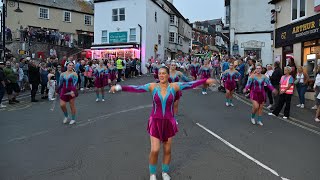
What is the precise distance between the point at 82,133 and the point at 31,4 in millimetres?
39692

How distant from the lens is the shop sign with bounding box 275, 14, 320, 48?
17.9m

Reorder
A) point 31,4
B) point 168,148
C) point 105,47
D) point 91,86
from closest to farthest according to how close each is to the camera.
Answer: point 168,148
point 91,86
point 105,47
point 31,4

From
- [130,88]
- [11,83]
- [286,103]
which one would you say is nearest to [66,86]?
[130,88]

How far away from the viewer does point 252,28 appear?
3819cm

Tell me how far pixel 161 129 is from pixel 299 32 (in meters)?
16.1

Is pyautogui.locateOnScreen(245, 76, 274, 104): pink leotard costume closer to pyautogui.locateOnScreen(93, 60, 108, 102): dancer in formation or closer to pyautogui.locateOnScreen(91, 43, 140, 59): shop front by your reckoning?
pyautogui.locateOnScreen(93, 60, 108, 102): dancer in formation

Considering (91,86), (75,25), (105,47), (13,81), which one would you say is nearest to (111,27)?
(105,47)

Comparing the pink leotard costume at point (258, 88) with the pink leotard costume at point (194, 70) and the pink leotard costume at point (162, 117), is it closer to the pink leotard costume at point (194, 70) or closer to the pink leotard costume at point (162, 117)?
the pink leotard costume at point (162, 117)

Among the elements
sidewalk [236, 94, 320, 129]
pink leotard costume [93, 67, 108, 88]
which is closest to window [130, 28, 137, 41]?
pink leotard costume [93, 67, 108, 88]

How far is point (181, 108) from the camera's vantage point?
46.5 feet

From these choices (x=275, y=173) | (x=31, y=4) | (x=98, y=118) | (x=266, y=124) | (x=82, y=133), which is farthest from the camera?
(x=31, y=4)

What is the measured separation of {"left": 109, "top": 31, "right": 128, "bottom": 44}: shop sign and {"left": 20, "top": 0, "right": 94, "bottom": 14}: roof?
1029cm

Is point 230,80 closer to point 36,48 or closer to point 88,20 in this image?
point 36,48

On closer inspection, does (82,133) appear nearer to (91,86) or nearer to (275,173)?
(275,173)
